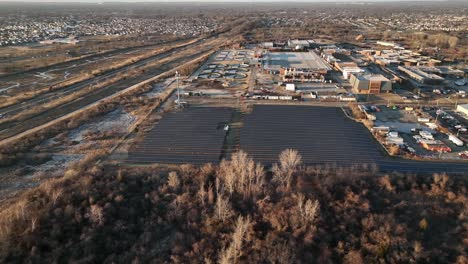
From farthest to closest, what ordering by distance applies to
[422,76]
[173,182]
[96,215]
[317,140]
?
[422,76] → [317,140] → [173,182] → [96,215]

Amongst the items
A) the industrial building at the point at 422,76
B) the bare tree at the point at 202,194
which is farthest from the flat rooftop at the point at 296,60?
the bare tree at the point at 202,194

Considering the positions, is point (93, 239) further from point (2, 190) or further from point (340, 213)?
point (340, 213)

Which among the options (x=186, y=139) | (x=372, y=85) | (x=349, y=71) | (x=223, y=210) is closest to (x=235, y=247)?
(x=223, y=210)

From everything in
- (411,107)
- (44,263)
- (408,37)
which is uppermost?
(408,37)

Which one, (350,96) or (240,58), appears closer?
(350,96)

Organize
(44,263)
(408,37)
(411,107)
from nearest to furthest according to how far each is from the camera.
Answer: (44,263)
(411,107)
(408,37)

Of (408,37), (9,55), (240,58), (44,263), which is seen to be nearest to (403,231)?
(44,263)

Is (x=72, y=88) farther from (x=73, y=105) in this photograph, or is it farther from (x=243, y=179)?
(x=243, y=179)
